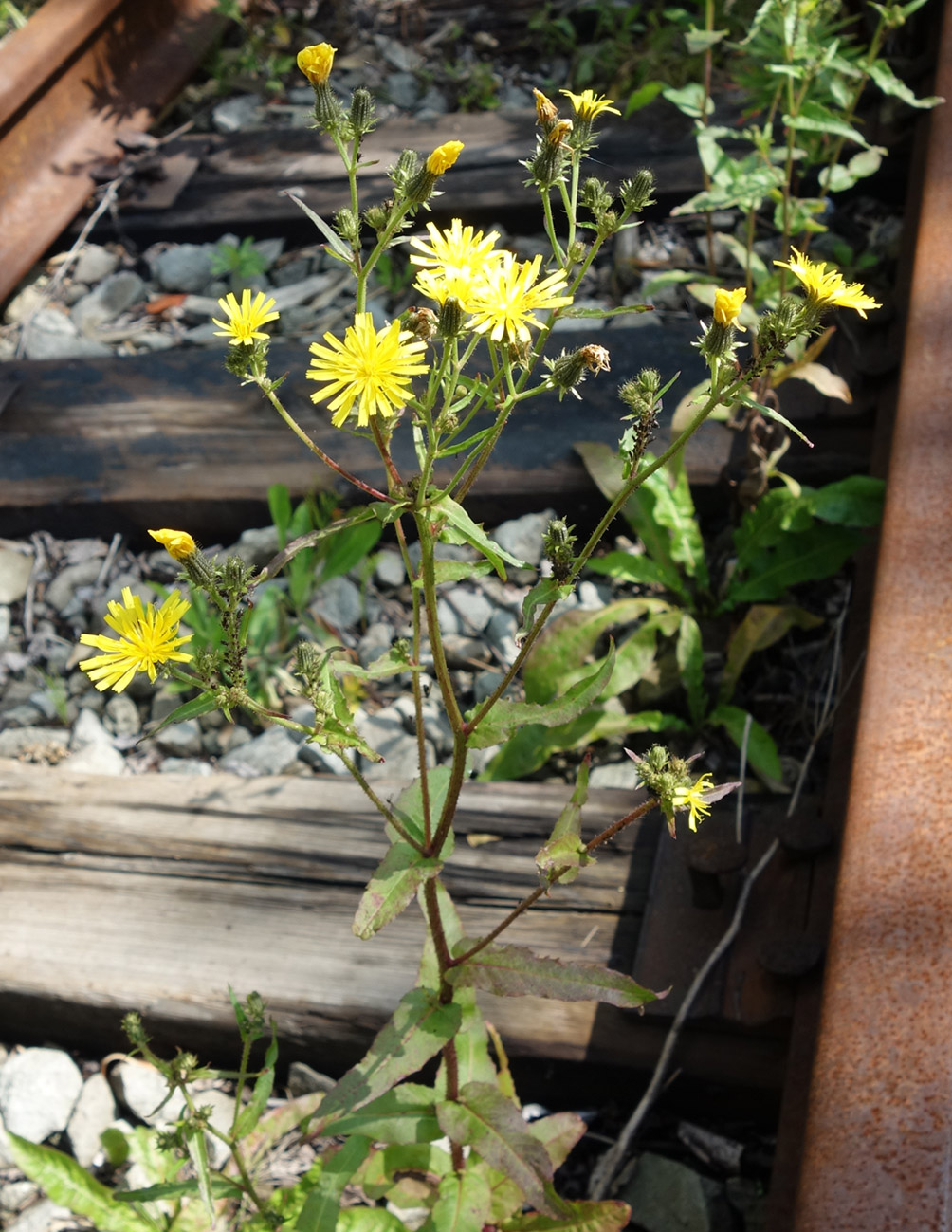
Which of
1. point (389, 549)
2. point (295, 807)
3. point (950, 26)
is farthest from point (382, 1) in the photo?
point (295, 807)

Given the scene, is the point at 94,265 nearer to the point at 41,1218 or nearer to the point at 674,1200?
the point at 41,1218

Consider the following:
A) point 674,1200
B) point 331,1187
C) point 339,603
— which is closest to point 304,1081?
point 331,1187

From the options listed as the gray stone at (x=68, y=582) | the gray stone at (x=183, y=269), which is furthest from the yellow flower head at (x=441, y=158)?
the gray stone at (x=183, y=269)

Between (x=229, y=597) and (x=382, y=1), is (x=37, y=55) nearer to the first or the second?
(x=382, y=1)

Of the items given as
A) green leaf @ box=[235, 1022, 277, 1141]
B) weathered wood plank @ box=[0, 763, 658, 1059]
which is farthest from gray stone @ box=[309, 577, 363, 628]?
green leaf @ box=[235, 1022, 277, 1141]

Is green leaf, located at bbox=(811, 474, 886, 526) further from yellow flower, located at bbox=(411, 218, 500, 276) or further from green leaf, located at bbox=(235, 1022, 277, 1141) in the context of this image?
green leaf, located at bbox=(235, 1022, 277, 1141)

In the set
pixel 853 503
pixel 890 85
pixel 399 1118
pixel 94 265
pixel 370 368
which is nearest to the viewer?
pixel 370 368

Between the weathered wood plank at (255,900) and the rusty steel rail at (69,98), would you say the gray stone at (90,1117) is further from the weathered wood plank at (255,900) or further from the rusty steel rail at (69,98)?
the rusty steel rail at (69,98)
